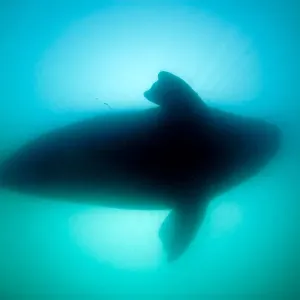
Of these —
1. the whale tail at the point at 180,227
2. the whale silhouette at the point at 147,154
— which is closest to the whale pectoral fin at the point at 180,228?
the whale tail at the point at 180,227

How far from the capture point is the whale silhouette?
9.34ft

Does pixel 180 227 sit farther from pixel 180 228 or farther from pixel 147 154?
pixel 147 154

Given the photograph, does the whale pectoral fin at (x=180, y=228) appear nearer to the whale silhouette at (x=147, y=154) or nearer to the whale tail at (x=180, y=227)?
the whale tail at (x=180, y=227)

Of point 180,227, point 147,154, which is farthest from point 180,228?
point 147,154

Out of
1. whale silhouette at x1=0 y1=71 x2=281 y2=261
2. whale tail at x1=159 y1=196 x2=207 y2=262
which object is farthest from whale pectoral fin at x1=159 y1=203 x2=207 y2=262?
whale silhouette at x1=0 y1=71 x2=281 y2=261

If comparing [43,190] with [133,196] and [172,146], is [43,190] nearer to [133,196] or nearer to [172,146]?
[133,196]

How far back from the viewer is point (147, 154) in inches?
112

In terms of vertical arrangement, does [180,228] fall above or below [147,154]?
below

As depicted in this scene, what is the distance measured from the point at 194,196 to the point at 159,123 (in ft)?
2.67

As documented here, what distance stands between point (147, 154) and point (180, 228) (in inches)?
38.7

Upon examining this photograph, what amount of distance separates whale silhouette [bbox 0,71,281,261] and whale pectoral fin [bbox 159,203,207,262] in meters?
0.18

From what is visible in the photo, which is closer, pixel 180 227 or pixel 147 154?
pixel 147 154

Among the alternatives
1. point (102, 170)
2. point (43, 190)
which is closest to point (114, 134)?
point (102, 170)

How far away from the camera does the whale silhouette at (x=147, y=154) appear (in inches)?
112
